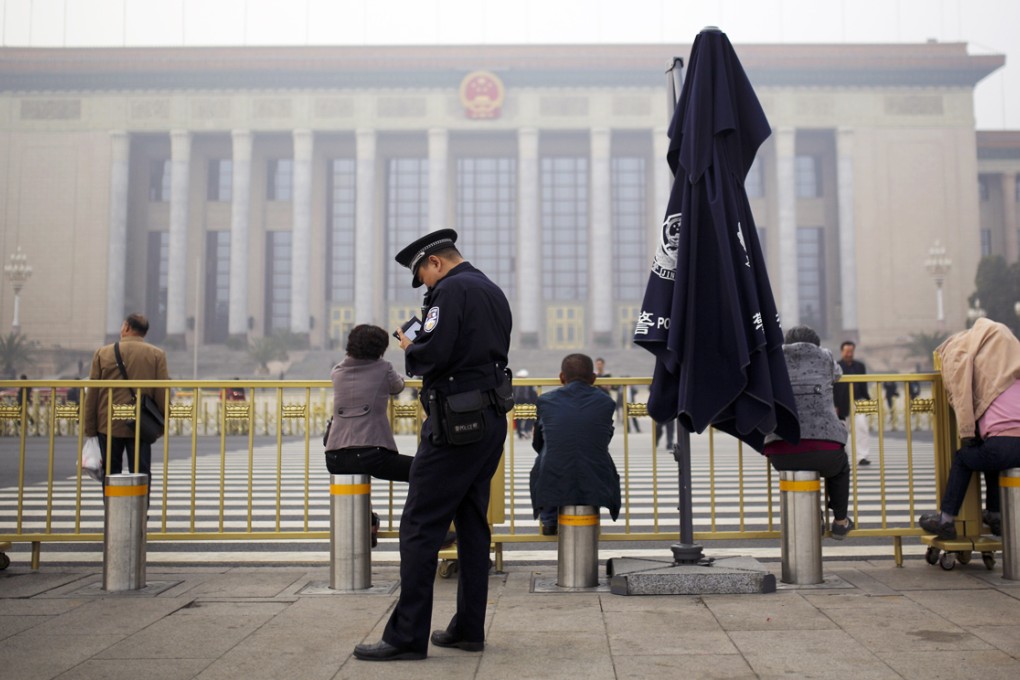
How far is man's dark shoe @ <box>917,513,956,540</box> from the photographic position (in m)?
6.12

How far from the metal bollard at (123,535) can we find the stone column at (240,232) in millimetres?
53229

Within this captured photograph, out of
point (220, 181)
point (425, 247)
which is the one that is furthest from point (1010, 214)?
point (425, 247)

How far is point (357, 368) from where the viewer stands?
20.1 feet

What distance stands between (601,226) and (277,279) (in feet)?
68.1

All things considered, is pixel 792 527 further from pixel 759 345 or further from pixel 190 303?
pixel 190 303

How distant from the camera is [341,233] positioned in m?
61.9

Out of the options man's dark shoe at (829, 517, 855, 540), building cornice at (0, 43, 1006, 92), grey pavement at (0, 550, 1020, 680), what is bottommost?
grey pavement at (0, 550, 1020, 680)

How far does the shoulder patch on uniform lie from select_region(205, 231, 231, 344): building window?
2284 inches

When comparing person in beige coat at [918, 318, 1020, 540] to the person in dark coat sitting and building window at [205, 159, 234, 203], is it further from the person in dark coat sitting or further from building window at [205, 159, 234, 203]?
building window at [205, 159, 234, 203]

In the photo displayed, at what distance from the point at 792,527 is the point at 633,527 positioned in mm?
3212

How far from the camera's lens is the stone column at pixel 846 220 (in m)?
57.1

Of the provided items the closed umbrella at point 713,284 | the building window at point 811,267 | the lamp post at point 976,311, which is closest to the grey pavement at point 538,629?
the closed umbrella at point 713,284

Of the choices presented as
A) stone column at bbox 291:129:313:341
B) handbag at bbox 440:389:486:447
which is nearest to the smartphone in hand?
handbag at bbox 440:389:486:447

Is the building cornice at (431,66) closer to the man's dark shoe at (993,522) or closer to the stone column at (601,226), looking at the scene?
the stone column at (601,226)
